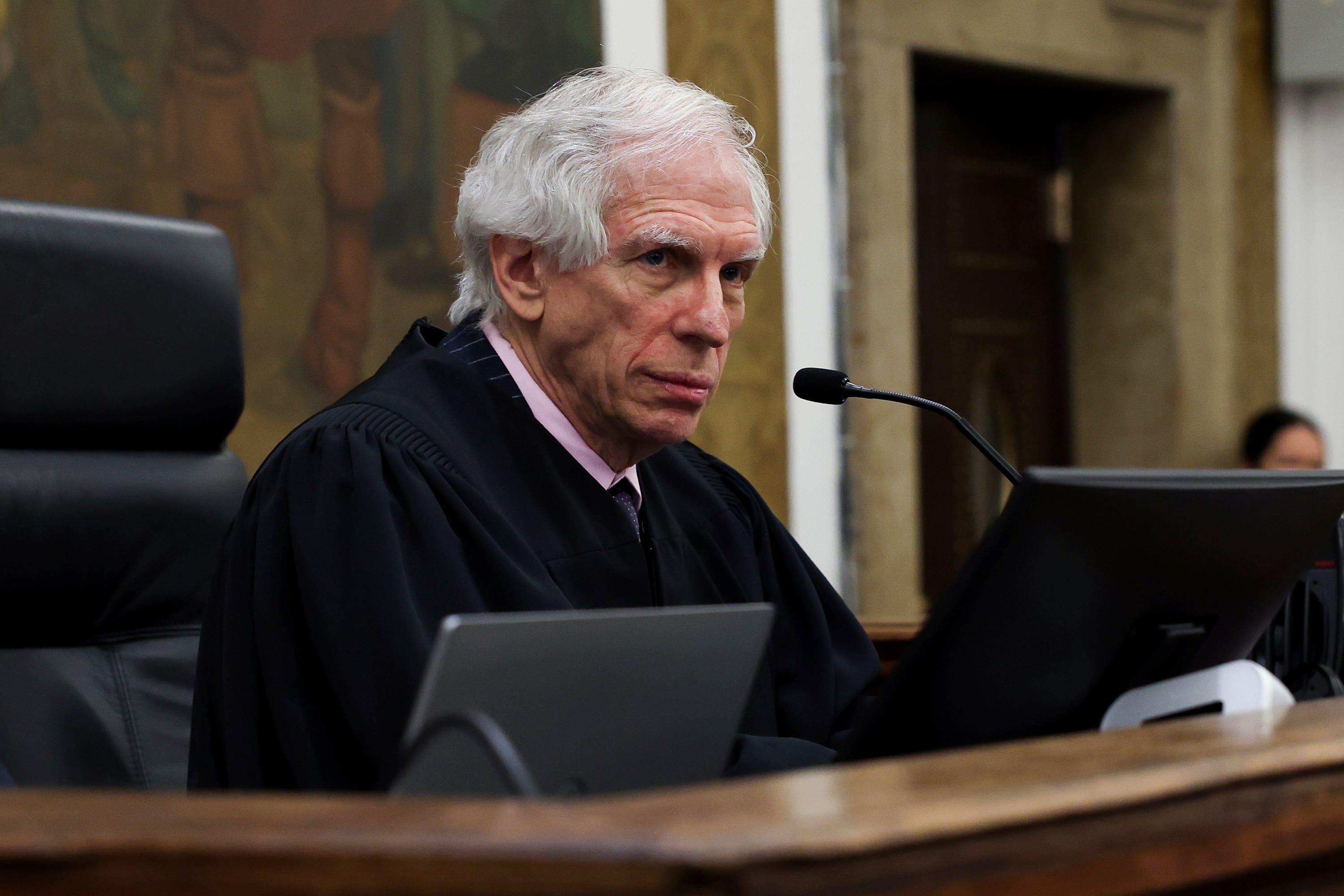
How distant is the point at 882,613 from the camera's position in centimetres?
421

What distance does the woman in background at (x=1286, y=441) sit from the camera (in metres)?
4.85

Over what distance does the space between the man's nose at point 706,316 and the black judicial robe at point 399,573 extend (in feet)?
0.62

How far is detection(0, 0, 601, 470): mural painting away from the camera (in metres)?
2.84

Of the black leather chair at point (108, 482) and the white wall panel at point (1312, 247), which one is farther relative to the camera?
the white wall panel at point (1312, 247)

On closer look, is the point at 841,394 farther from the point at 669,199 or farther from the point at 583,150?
the point at 583,150

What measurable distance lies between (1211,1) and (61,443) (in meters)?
4.26

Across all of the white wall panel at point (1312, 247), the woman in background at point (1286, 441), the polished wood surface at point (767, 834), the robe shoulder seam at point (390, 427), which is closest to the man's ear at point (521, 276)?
the robe shoulder seam at point (390, 427)

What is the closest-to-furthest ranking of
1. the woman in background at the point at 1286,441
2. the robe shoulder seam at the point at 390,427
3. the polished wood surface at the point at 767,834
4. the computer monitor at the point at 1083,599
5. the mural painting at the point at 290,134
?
the polished wood surface at the point at 767,834 → the computer monitor at the point at 1083,599 → the robe shoulder seam at the point at 390,427 → the mural painting at the point at 290,134 → the woman in background at the point at 1286,441

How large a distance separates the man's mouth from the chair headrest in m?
0.50

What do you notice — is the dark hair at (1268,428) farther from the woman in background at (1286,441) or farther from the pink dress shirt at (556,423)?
the pink dress shirt at (556,423)

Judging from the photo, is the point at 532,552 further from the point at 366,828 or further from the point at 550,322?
the point at 366,828

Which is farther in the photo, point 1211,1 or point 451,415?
point 1211,1

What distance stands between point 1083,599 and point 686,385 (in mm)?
754

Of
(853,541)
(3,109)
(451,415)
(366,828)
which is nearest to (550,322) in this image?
(451,415)
